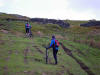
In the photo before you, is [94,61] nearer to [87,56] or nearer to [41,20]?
[87,56]

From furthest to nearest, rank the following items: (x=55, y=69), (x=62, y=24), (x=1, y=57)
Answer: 1. (x=62, y=24)
2. (x=1, y=57)
3. (x=55, y=69)

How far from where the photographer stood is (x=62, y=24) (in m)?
71.5

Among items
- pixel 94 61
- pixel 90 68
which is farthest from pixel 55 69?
pixel 94 61

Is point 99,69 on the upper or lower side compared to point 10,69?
lower

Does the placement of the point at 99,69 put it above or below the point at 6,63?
below

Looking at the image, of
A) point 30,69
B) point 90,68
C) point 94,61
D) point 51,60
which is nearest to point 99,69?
point 90,68

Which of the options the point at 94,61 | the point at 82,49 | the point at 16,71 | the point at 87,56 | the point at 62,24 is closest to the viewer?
the point at 16,71

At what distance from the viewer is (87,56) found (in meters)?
20.2

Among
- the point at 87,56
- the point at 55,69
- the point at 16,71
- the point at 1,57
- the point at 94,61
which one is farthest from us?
the point at 87,56

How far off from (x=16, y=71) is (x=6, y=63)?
1978 mm

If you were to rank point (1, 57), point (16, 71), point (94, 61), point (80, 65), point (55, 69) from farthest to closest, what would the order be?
point (94, 61) → point (80, 65) → point (1, 57) → point (55, 69) → point (16, 71)

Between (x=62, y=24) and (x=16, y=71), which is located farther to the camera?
(x=62, y=24)

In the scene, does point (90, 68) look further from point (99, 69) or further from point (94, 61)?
point (94, 61)

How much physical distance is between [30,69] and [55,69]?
1.88 meters
